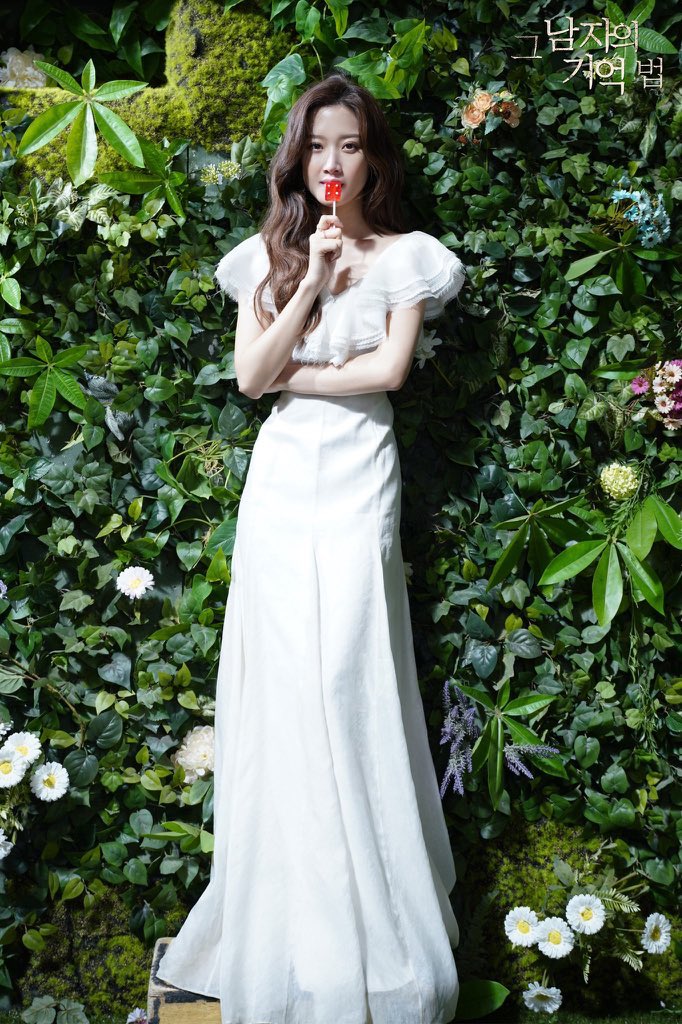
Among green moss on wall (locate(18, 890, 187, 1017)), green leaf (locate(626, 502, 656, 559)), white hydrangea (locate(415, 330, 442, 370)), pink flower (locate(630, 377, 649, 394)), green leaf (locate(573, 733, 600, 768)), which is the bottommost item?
green moss on wall (locate(18, 890, 187, 1017))

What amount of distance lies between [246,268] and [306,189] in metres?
0.27

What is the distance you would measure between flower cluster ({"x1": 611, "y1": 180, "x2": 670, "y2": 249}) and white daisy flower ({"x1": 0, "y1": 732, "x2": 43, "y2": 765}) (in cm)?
214

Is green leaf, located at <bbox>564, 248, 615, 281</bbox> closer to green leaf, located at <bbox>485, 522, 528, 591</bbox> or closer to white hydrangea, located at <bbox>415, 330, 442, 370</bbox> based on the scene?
white hydrangea, located at <bbox>415, 330, 442, 370</bbox>

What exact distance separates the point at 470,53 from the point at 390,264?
2.48ft

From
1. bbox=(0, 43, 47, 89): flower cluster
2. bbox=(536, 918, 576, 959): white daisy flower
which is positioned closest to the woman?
bbox=(536, 918, 576, 959): white daisy flower

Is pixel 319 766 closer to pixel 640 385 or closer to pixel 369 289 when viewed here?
pixel 369 289

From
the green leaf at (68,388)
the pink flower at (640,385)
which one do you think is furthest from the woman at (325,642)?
the pink flower at (640,385)

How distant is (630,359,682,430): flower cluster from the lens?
2357 millimetres

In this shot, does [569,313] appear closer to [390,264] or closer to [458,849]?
[390,264]

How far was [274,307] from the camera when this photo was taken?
2.16m

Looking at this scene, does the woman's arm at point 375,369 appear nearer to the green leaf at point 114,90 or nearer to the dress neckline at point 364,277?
the dress neckline at point 364,277

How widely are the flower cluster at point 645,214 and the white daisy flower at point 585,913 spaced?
179 cm

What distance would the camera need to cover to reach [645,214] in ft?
7.69

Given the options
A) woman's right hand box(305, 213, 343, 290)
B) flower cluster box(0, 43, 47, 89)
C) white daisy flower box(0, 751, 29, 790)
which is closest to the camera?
woman's right hand box(305, 213, 343, 290)
